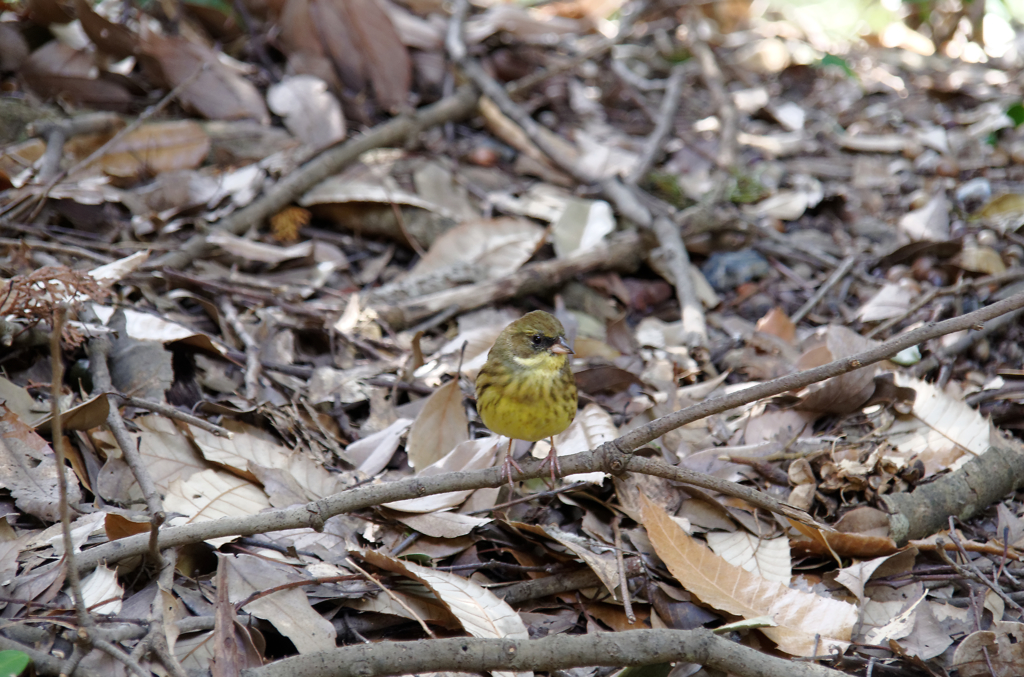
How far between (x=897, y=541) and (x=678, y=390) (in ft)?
4.59

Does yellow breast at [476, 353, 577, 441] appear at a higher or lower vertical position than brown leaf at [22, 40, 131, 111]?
lower

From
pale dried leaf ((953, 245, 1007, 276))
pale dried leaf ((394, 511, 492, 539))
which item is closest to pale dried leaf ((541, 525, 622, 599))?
pale dried leaf ((394, 511, 492, 539))

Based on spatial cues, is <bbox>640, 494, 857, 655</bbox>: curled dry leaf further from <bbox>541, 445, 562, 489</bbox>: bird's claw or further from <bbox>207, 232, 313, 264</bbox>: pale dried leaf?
<bbox>207, 232, 313, 264</bbox>: pale dried leaf

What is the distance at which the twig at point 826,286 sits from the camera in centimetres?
538

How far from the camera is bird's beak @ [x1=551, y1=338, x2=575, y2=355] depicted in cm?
385

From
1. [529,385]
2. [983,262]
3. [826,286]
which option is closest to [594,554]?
[529,385]

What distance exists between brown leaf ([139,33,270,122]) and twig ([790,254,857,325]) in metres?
4.34

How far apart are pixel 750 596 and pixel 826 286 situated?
2.94m

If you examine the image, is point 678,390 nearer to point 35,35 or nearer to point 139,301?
point 139,301

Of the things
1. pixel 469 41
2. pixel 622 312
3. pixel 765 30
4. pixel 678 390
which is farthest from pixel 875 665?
pixel 765 30

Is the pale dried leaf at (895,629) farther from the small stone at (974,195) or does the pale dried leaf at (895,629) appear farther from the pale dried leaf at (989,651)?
the small stone at (974,195)

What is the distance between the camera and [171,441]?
3635mm

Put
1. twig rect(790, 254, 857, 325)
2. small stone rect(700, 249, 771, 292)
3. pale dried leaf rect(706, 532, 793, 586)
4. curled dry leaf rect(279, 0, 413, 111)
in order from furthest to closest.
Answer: curled dry leaf rect(279, 0, 413, 111) < small stone rect(700, 249, 771, 292) < twig rect(790, 254, 857, 325) < pale dried leaf rect(706, 532, 793, 586)

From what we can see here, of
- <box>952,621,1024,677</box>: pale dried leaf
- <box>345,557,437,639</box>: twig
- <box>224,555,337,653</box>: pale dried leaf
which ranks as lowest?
<box>952,621,1024,677</box>: pale dried leaf
